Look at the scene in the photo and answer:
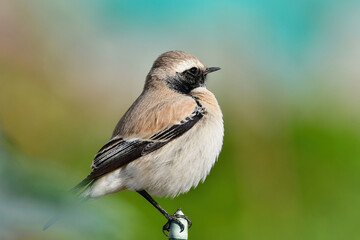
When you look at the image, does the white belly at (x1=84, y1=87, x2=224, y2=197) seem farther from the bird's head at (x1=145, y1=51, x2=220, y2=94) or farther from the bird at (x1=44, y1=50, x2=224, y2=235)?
the bird's head at (x1=145, y1=51, x2=220, y2=94)

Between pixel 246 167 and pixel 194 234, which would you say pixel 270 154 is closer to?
pixel 246 167

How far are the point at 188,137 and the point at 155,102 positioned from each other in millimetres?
230

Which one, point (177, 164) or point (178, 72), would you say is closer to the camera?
point (177, 164)

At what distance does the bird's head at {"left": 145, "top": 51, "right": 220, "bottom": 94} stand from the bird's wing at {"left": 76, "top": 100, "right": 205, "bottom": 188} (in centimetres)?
30

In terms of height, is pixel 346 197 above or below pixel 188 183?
below

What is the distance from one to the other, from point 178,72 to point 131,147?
0.50 metres

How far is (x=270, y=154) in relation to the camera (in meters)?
2.97

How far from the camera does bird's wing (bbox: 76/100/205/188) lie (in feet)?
6.12

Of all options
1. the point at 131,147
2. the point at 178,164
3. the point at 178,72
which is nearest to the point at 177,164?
the point at 178,164

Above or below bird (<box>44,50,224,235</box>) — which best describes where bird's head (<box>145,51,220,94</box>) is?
above

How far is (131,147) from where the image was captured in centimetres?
190

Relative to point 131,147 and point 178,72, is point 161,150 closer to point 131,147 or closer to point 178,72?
point 131,147

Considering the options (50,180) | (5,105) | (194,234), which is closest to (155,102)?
(194,234)

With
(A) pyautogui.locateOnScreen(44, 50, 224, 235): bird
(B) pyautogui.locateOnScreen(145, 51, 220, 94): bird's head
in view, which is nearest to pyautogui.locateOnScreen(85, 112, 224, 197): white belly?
(A) pyautogui.locateOnScreen(44, 50, 224, 235): bird
